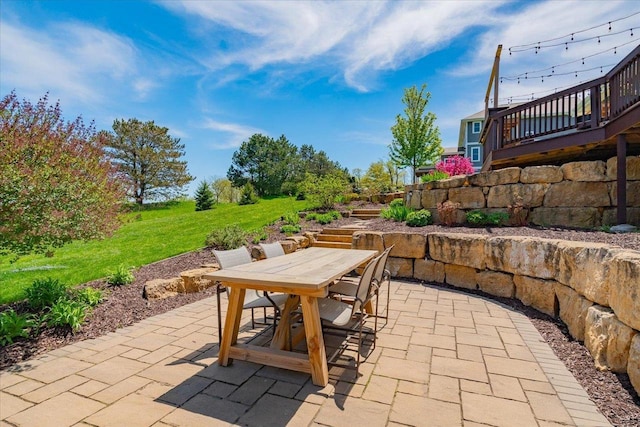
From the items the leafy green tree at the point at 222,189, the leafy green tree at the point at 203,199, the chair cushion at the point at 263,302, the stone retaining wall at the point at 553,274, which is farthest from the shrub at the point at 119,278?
the leafy green tree at the point at 222,189

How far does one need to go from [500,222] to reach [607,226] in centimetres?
139

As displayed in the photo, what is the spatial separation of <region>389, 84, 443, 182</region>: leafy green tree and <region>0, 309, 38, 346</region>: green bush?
51.3 ft

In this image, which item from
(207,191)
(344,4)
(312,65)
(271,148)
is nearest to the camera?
(344,4)

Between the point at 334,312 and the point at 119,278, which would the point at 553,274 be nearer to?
the point at 334,312

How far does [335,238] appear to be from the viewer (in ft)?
22.7

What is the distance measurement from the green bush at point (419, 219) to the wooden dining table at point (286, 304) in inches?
152

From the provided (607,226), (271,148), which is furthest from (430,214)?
(271,148)

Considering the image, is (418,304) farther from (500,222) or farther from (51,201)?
(51,201)

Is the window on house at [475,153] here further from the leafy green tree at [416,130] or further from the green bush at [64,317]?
the green bush at [64,317]

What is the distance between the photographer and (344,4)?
492cm

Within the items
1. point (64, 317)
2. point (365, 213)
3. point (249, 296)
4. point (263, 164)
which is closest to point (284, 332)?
point (249, 296)

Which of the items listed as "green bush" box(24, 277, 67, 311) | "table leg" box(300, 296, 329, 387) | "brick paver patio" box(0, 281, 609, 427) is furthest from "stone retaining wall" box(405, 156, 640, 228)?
"green bush" box(24, 277, 67, 311)

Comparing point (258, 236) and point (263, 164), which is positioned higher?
point (263, 164)

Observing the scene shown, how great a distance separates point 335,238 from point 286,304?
4.39 metres
